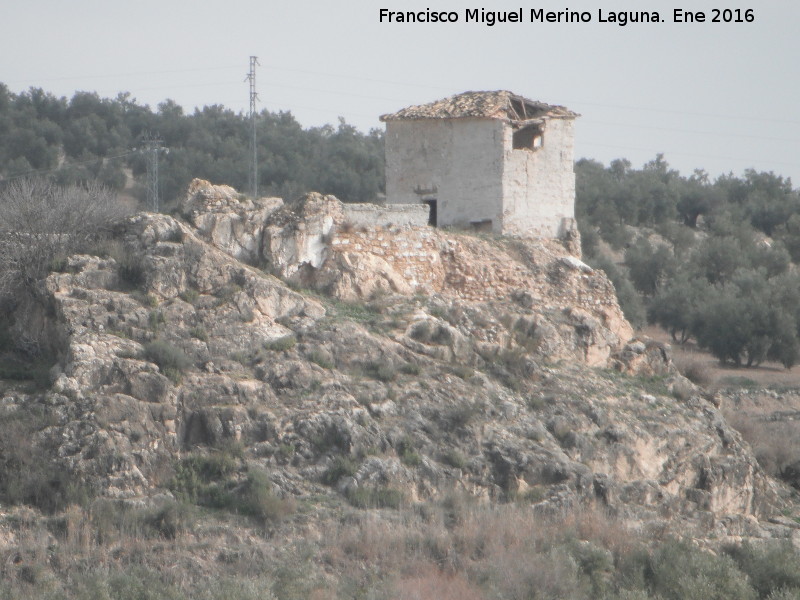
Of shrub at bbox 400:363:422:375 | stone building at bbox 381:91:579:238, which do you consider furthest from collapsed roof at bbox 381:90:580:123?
shrub at bbox 400:363:422:375

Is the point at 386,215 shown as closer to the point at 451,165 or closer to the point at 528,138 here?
the point at 451,165

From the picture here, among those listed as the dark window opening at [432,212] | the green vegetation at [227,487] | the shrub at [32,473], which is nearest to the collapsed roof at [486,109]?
the dark window opening at [432,212]

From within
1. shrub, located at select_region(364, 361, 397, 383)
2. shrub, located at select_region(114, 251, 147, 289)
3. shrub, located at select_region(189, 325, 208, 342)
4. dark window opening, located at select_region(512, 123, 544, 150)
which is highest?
dark window opening, located at select_region(512, 123, 544, 150)

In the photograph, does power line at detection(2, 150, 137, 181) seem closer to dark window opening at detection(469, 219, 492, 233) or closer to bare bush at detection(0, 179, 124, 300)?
bare bush at detection(0, 179, 124, 300)

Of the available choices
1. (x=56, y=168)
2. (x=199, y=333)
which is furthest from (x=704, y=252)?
(x=199, y=333)

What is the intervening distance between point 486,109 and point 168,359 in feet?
27.0

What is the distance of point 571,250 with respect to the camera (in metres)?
22.5

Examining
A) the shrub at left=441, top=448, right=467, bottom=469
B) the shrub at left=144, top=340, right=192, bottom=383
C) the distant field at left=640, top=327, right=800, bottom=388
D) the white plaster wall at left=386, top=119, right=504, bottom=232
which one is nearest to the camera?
the shrub at left=144, top=340, right=192, bottom=383

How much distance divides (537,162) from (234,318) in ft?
23.2

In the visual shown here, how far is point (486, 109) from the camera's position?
72.0 ft

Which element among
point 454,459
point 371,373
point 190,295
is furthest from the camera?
point 371,373

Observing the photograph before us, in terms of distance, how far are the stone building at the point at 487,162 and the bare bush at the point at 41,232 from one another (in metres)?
5.60

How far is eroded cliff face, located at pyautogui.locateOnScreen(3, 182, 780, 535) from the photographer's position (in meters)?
16.5

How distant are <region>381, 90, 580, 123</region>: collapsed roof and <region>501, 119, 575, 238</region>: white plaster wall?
32cm
